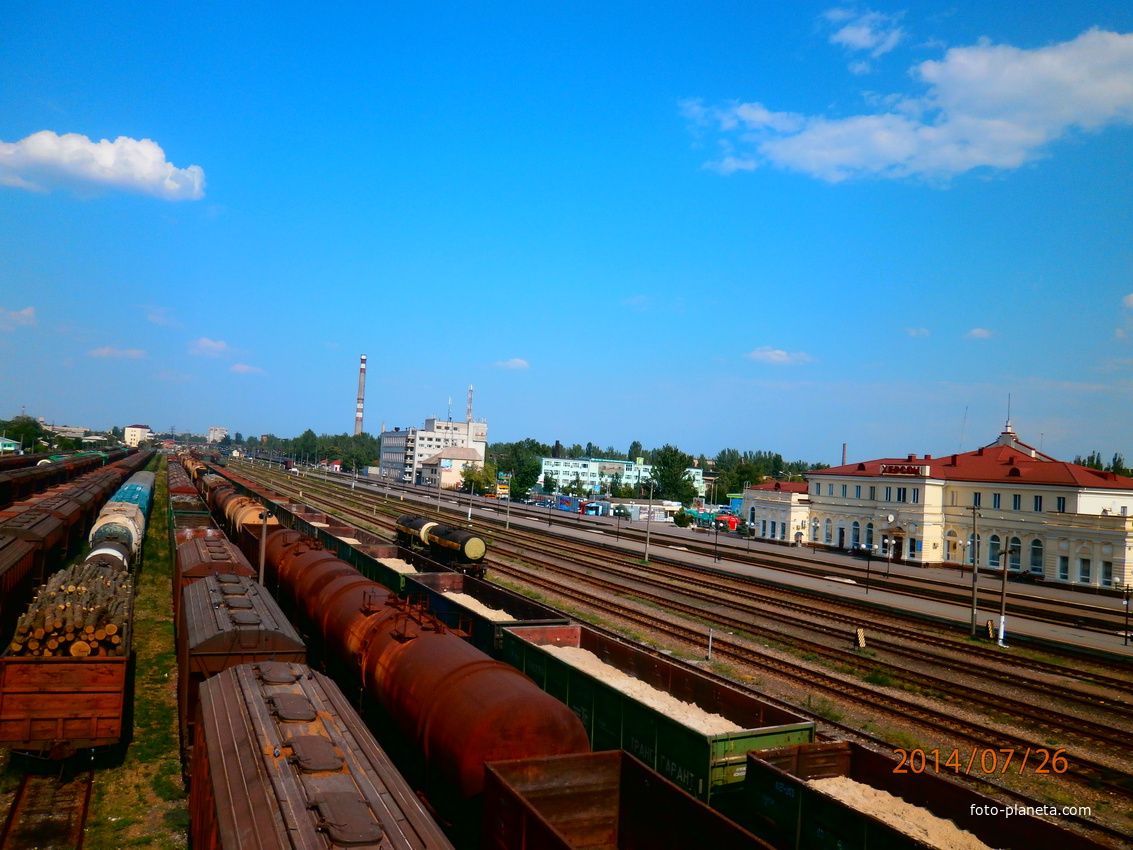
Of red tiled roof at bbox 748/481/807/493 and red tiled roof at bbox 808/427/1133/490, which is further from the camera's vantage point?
red tiled roof at bbox 748/481/807/493

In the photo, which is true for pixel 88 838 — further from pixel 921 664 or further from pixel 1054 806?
pixel 921 664

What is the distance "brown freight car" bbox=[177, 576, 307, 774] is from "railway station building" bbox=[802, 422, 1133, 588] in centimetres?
4361

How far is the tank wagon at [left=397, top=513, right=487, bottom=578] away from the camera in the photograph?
31509 mm

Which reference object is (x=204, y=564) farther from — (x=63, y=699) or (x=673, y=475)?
(x=673, y=475)

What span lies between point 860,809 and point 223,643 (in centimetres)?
1061

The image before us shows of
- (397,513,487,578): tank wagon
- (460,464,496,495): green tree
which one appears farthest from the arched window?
(460,464,496,495): green tree

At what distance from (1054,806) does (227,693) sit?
15697 mm

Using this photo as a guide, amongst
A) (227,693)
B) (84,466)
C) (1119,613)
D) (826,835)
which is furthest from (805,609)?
(84,466)

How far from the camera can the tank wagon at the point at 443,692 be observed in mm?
9602

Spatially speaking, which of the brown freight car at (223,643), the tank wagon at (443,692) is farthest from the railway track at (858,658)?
the brown freight car at (223,643)

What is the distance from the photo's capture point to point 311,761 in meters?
7.94

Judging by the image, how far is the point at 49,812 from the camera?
11.9m

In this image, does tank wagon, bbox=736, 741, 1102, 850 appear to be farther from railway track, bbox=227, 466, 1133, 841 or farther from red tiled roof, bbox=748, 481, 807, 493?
red tiled roof, bbox=748, 481, 807, 493

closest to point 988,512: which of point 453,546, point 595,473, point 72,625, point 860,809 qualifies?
point 453,546
